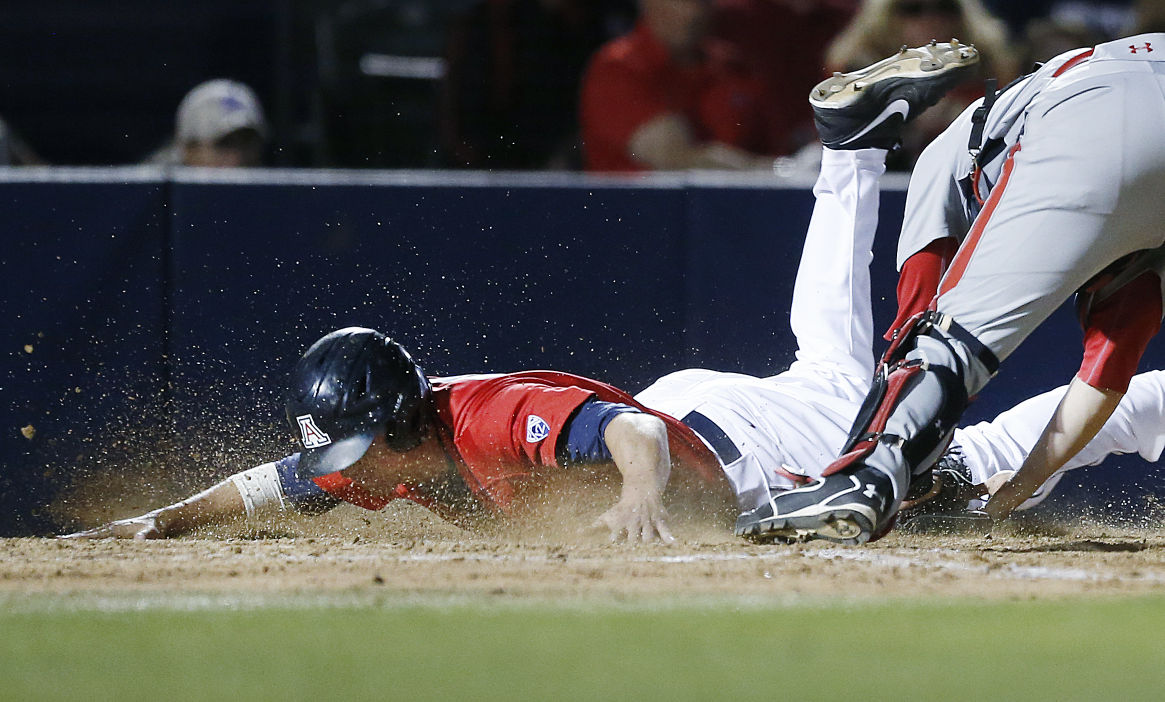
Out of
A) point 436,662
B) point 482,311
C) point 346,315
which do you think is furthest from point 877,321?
point 436,662

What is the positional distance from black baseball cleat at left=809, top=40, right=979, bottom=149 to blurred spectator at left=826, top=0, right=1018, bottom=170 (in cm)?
139

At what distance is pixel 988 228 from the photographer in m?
3.42

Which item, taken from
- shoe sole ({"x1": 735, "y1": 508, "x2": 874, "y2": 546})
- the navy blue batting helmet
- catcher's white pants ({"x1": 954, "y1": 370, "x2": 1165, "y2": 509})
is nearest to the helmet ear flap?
the navy blue batting helmet

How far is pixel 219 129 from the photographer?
588 centimetres

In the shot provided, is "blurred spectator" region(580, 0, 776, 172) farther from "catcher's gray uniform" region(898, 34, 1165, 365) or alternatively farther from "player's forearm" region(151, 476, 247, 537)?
"catcher's gray uniform" region(898, 34, 1165, 365)

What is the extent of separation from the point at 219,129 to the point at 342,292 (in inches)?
59.5

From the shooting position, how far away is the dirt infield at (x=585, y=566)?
304 cm

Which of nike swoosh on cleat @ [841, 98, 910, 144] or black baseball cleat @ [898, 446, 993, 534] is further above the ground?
nike swoosh on cleat @ [841, 98, 910, 144]

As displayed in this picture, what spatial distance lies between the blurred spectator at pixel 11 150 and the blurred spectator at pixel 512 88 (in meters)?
1.84

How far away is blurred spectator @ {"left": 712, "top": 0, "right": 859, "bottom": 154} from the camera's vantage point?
633 cm

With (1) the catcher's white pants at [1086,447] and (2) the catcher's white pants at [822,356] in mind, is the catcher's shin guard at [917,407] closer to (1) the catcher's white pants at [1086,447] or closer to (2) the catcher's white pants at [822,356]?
(2) the catcher's white pants at [822,356]

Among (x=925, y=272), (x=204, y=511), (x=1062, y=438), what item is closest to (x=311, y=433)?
(x=204, y=511)

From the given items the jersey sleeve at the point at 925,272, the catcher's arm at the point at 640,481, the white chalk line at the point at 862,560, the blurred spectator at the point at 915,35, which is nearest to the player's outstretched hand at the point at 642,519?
the catcher's arm at the point at 640,481

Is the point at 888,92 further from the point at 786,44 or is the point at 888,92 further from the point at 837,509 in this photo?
the point at 786,44
